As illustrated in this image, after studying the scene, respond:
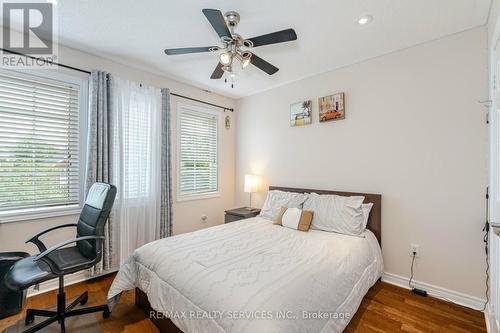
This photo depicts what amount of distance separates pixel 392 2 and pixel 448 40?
0.96m

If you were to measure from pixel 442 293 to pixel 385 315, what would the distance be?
772mm

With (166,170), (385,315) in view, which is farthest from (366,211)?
(166,170)

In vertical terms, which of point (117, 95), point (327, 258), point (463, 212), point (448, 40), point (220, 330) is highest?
point (448, 40)

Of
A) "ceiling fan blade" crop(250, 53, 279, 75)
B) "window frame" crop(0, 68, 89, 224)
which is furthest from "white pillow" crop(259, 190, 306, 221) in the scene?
"window frame" crop(0, 68, 89, 224)

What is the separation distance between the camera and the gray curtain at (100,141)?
256cm

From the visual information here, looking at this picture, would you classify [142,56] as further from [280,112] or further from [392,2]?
[392,2]

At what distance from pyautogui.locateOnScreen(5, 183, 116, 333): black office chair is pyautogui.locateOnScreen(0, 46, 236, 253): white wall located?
1.66 feet

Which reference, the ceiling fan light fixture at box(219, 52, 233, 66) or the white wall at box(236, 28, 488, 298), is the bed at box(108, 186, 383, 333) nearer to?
the white wall at box(236, 28, 488, 298)

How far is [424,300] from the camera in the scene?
7.38 feet

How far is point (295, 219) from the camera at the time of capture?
2736mm

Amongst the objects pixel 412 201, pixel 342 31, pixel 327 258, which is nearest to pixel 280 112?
pixel 342 31

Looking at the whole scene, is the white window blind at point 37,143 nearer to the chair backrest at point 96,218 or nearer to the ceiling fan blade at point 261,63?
the chair backrest at point 96,218

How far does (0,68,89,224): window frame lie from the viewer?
7.38ft

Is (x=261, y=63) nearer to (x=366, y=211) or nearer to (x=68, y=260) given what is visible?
(x=366, y=211)
